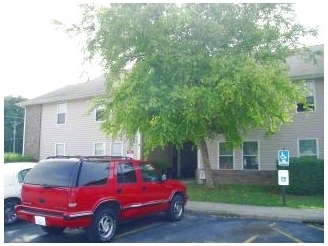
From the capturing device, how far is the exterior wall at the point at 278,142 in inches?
718

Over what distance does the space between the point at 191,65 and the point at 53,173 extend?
23.7 feet

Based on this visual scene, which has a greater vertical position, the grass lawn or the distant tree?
the distant tree

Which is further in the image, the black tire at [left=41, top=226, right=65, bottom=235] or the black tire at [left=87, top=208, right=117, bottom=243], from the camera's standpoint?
Answer: the black tire at [left=41, top=226, right=65, bottom=235]

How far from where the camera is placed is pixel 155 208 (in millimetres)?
9906

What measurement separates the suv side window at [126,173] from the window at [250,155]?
11.9 meters

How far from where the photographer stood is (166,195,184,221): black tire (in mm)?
10438

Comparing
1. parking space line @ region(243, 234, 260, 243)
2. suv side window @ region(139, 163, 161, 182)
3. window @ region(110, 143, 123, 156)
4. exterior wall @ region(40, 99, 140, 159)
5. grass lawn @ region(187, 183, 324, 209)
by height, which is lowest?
parking space line @ region(243, 234, 260, 243)

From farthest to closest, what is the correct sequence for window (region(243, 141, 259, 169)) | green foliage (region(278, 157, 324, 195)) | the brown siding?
window (region(243, 141, 259, 169)) → the brown siding → green foliage (region(278, 157, 324, 195))

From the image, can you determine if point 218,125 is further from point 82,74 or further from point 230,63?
point 82,74

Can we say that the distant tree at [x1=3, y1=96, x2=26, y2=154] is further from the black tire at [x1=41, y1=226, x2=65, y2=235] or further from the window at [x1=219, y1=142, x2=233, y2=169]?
the black tire at [x1=41, y1=226, x2=65, y2=235]

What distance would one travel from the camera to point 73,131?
86.3 feet

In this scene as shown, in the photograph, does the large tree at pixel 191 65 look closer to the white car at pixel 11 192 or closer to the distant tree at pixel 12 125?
the white car at pixel 11 192

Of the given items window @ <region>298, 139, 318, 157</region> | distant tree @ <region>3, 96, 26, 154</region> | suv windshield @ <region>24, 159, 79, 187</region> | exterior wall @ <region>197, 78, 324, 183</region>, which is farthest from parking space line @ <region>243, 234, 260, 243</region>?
distant tree @ <region>3, 96, 26, 154</region>

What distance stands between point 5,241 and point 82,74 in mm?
9562
